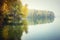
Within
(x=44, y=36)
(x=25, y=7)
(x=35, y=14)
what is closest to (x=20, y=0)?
(x=25, y=7)

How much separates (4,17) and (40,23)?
39 centimetres

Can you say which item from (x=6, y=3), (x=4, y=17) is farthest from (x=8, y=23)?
(x=6, y=3)

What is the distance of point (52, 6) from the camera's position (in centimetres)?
163

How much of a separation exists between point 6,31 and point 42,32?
1.27 feet

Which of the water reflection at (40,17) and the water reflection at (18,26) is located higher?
the water reflection at (40,17)

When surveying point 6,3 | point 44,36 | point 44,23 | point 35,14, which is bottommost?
point 44,36

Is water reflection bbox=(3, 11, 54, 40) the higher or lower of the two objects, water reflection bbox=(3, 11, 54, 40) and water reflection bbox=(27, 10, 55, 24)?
the lower

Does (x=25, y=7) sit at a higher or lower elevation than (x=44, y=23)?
higher

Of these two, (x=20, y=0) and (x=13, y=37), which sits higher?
(x=20, y=0)

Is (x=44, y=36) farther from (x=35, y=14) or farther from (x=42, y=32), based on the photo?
(x=35, y=14)

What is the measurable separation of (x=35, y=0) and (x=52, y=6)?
0.20 meters

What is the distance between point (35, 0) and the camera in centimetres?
161

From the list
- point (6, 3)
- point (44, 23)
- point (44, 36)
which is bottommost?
point (44, 36)

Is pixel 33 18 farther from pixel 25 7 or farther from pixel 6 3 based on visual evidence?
pixel 6 3
